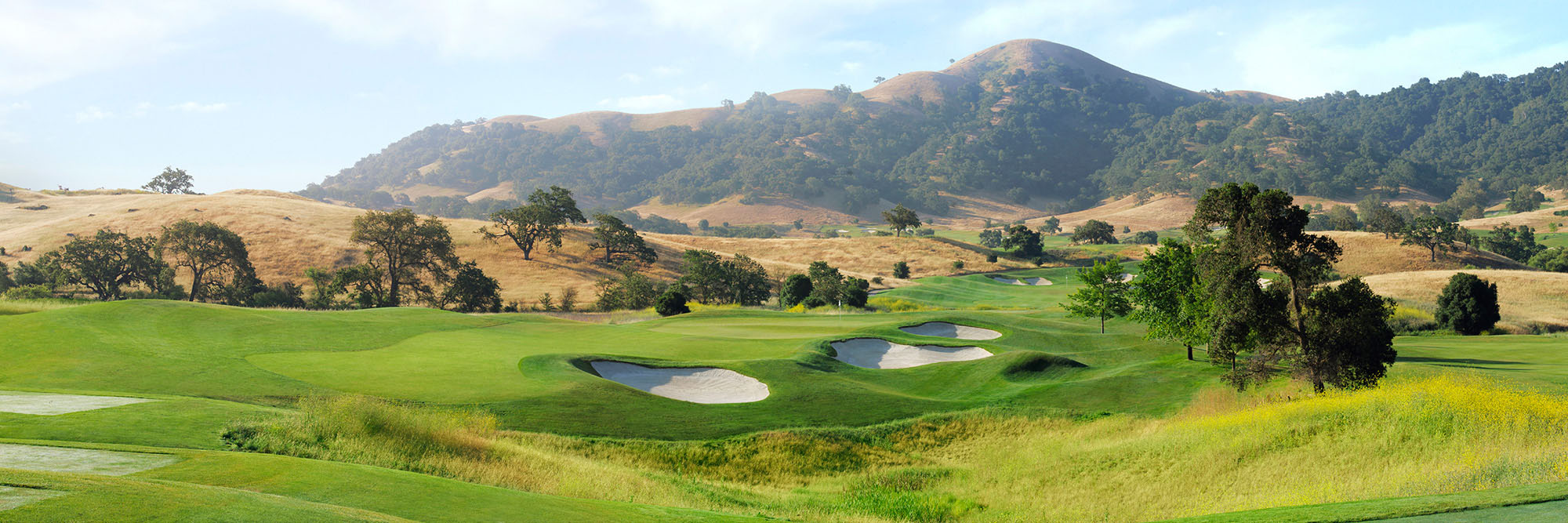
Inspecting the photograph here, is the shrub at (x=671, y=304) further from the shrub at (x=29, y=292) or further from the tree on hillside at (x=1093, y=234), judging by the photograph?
the tree on hillside at (x=1093, y=234)

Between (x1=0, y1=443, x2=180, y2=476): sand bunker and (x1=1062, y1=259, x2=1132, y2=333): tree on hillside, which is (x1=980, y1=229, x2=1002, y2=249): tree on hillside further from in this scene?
(x1=0, y1=443, x2=180, y2=476): sand bunker

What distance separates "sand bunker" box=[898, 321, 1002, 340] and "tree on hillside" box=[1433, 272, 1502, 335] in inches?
976

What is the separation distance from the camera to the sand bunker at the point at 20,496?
6.49m

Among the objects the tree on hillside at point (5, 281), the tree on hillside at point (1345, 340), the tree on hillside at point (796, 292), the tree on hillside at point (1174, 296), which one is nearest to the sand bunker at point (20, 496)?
the tree on hillside at point (1345, 340)

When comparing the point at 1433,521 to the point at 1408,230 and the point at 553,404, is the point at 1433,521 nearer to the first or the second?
the point at 553,404

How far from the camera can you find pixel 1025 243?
10675cm

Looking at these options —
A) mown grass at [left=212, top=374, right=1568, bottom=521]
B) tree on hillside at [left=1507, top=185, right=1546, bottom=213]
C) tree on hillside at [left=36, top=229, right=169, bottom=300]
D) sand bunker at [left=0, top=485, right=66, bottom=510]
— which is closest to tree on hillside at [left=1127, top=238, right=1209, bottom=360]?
mown grass at [left=212, top=374, right=1568, bottom=521]

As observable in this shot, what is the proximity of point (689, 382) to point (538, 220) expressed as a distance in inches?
2702

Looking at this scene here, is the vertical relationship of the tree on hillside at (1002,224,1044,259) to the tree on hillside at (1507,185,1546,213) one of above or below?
below

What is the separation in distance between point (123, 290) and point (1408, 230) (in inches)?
4889

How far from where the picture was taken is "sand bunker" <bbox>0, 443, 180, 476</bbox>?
9.17m

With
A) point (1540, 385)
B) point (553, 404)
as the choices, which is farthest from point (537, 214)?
point (1540, 385)

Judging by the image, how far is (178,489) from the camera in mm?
7895

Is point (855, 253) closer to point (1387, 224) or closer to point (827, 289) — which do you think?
point (827, 289)
